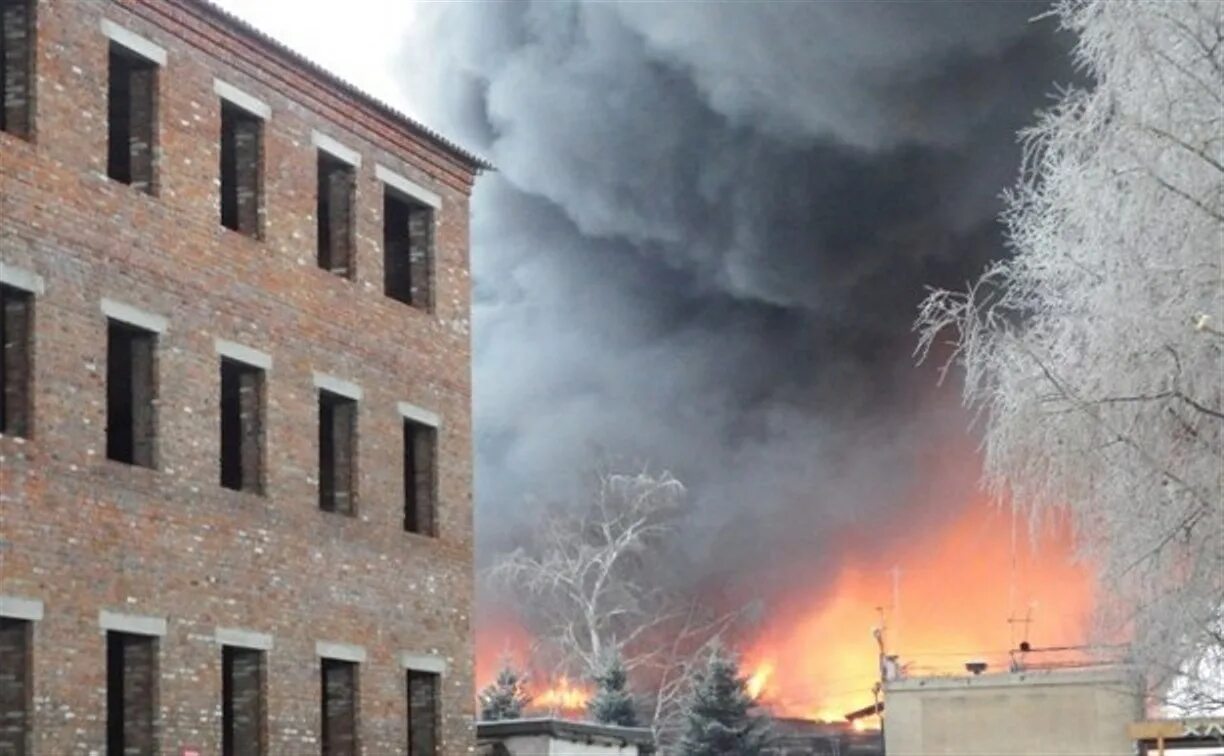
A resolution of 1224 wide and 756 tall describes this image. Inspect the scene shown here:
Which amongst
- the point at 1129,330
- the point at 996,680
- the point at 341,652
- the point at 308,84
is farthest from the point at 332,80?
the point at 996,680

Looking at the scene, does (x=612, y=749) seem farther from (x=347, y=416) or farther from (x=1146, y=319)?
(x=1146, y=319)

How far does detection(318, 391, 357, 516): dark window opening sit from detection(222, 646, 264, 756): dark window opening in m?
2.84

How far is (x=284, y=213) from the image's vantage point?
85.6 ft

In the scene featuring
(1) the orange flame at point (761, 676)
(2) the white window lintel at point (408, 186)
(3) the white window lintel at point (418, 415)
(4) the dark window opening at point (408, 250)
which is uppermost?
(2) the white window lintel at point (408, 186)

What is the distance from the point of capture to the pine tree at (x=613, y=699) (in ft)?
164

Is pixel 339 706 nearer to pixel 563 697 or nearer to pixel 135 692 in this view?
pixel 135 692

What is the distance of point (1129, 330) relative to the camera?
1565cm

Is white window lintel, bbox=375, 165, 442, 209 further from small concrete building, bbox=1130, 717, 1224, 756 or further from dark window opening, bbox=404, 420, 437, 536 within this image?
small concrete building, bbox=1130, 717, 1224, 756

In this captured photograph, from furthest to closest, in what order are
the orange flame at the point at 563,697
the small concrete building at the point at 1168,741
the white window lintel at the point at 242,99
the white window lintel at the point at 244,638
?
1. the orange flame at the point at 563,697
2. the small concrete building at the point at 1168,741
3. the white window lintel at the point at 242,99
4. the white window lintel at the point at 244,638

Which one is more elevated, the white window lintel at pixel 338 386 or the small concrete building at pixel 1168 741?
the white window lintel at pixel 338 386

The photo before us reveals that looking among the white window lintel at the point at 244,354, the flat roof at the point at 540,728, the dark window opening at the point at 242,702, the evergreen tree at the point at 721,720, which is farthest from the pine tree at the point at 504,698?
the white window lintel at the point at 244,354

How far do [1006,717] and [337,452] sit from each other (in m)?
24.3

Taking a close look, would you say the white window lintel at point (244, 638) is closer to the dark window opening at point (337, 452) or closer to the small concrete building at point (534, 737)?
the dark window opening at point (337, 452)

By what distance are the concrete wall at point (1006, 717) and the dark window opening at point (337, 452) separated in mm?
22948
